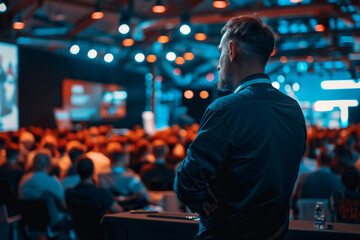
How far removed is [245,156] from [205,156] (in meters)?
0.12

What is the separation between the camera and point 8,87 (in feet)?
41.4

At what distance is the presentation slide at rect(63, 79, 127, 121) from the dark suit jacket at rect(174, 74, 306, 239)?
15.2m

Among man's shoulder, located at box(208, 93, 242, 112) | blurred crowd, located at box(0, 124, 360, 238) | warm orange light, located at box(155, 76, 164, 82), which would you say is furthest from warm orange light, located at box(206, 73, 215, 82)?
man's shoulder, located at box(208, 93, 242, 112)

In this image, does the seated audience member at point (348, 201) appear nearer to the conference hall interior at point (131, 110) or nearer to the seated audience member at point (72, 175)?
the conference hall interior at point (131, 110)

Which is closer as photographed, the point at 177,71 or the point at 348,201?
the point at 348,201

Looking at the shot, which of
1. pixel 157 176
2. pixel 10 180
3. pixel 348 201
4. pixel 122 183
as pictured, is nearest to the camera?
pixel 348 201

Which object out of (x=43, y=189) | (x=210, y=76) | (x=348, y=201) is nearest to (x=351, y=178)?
(x=348, y=201)

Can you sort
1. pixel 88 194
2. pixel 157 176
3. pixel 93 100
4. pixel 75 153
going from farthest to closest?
pixel 93 100
pixel 157 176
pixel 75 153
pixel 88 194

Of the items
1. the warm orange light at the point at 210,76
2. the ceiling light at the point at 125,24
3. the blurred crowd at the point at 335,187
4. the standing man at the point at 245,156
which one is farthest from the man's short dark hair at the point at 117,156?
the warm orange light at the point at 210,76

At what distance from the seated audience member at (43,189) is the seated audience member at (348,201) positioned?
251cm

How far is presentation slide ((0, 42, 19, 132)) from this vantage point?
1232cm

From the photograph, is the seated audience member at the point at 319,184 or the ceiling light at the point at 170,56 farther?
the ceiling light at the point at 170,56

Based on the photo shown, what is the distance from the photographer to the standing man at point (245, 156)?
1.24 meters

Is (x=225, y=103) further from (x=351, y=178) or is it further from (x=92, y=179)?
(x=92, y=179)
